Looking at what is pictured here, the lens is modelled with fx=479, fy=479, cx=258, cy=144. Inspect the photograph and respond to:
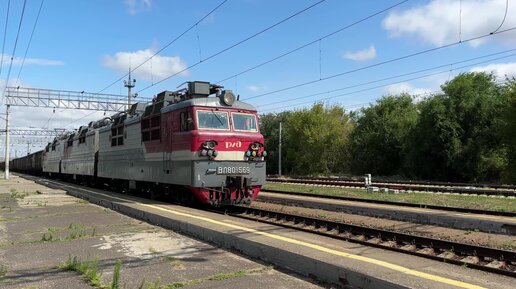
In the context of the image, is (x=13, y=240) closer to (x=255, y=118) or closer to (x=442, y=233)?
(x=255, y=118)

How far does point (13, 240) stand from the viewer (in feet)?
29.9

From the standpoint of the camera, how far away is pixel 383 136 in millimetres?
46344

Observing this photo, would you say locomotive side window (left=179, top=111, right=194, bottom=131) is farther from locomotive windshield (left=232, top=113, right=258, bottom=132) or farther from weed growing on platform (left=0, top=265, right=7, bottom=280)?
weed growing on platform (left=0, top=265, right=7, bottom=280)

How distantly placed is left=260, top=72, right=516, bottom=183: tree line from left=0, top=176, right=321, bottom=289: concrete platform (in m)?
27.7

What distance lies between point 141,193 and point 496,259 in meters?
13.2

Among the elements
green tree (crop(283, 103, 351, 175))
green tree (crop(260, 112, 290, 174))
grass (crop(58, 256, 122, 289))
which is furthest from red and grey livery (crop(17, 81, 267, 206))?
green tree (crop(260, 112, 290, 174))

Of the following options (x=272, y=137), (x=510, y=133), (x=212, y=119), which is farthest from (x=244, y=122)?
(x=272, y=137)

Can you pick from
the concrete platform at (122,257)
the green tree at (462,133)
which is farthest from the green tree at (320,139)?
the concrete platform at (122,257)

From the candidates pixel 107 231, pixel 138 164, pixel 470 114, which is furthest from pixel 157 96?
pixel 470 114

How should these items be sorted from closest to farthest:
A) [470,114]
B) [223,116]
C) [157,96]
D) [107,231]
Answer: [107,231]
[223,116]
[157,96]
[470,114]

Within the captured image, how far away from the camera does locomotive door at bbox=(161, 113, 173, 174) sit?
14711mm

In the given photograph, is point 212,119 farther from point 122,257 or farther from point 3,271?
point 3,271

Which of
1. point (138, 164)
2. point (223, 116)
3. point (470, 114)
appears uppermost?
point (470, 114)

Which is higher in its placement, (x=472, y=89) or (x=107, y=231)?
(x=472, y=89)
